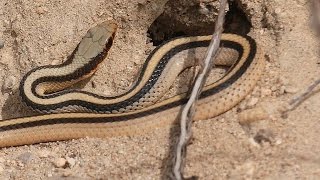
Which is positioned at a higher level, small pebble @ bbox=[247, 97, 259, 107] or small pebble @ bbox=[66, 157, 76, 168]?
small pebble @ bbox=[247, 97, 259, 107]

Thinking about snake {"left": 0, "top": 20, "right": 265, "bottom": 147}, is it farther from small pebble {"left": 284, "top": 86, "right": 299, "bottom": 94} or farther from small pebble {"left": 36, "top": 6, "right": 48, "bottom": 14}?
small pebble {"left": 36, "top": 6, "right": 48, "bottom": 14}

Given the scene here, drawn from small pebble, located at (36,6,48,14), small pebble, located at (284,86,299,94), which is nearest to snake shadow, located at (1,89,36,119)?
small pebble, located at (36,6,48,14)

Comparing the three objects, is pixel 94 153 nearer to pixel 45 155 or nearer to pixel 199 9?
pixel 45 155

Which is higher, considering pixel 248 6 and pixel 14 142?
pixel 248 6

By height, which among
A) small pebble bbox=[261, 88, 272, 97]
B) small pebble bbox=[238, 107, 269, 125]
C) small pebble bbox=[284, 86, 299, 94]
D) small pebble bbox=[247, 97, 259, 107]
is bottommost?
small pebble bbox=[238, 107, 269, 125]

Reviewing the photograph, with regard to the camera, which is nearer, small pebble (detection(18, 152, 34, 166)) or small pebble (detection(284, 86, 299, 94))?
small pebble (detection(284, 86, 299, 94))

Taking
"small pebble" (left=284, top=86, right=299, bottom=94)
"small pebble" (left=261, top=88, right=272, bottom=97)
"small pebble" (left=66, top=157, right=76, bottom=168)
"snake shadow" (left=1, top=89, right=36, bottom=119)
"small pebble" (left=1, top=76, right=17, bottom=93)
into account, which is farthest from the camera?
"small pebble" (left=1, top=76, right=17, bottom=93)

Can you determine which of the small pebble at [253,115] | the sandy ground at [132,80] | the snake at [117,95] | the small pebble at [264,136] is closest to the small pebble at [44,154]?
the sandy ground at [132,80]

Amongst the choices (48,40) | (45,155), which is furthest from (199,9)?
(45,155)
